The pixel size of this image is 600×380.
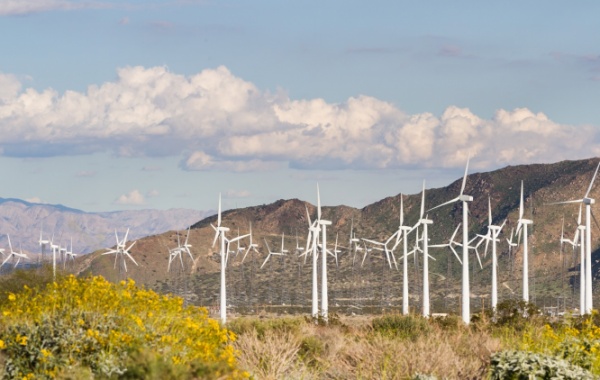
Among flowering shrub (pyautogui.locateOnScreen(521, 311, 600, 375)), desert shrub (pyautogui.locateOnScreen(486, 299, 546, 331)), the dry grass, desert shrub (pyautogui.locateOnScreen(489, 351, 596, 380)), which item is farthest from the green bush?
desert shrub (pyautogui.locateOnScreen(489, 351, 596, 380))

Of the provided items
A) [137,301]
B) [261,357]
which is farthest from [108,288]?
[261,357]

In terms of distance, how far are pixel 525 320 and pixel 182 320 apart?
31298 mm

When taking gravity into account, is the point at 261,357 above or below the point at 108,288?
below

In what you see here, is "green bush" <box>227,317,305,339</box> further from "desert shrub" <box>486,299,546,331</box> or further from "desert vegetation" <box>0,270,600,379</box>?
"desert shrub" <box>486,299,546,331</box>

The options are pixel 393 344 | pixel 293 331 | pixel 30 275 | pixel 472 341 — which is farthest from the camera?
pixel 30 275

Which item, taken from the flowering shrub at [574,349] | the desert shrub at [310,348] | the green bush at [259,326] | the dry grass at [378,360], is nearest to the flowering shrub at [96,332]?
the dry grass at [378,360]

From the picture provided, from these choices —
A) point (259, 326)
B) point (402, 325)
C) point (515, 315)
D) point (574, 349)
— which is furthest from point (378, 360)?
point (515, 315)

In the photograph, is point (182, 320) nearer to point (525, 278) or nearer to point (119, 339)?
point (119, 339)

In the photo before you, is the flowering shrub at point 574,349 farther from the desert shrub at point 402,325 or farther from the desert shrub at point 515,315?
the desert shrub at point 515,315

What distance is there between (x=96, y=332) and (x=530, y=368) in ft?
29.7

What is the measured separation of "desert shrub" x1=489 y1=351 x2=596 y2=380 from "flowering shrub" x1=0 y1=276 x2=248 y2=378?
620cm

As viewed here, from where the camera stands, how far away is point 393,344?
2647 centimetres

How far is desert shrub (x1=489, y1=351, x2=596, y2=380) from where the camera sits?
2312cm

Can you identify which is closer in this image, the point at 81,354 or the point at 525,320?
the point at 81,354
